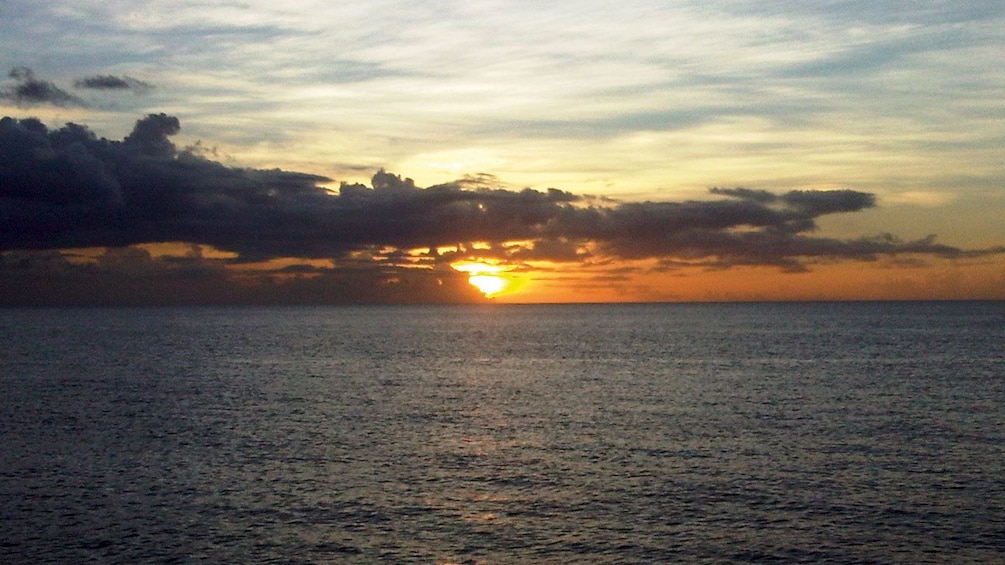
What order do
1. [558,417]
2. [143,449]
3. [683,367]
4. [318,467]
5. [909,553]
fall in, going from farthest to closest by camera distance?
[683,367], [558,417], [143,449], [318,467], [909,553]

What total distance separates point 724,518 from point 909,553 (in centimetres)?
921

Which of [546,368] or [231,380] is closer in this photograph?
[231,380]

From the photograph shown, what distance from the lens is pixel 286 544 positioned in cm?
4438

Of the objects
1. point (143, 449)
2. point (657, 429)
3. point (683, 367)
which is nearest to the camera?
point (143, 449)

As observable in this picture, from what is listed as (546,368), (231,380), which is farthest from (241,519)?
(546,368)

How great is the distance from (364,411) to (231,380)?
43.7m

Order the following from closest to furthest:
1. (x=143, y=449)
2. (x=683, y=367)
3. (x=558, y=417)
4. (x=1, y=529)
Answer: (x=1, y=529)
(x=143, y=449)
(x=558, y=417)
(x=683, y=367)

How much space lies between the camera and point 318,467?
6206cm

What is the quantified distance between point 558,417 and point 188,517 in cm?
4449

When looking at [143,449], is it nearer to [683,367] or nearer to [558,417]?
[558,417]

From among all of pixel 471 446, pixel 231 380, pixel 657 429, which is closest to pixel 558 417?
pixel 657 429

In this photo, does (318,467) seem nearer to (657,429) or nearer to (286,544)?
(286,544)

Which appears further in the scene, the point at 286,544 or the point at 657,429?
the point at 657,429

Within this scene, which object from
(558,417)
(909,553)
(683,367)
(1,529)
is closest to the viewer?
(909,553)
